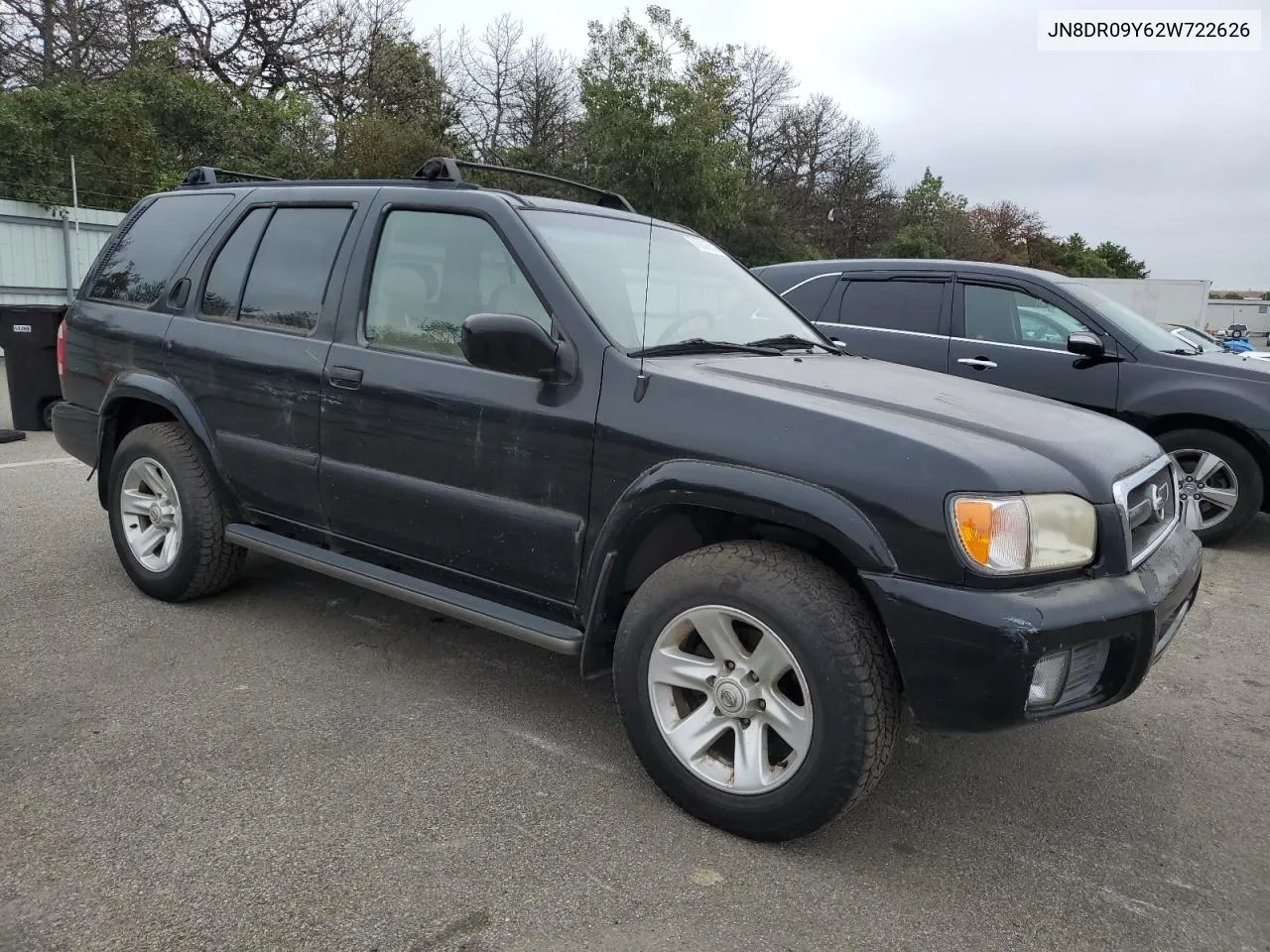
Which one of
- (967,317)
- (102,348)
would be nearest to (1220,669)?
(967,317)

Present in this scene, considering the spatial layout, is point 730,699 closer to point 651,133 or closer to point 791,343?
point 791,343

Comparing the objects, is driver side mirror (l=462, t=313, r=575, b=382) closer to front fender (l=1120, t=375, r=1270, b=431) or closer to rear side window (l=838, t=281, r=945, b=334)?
rear side window (l=838, t=281, r=945, b=334)

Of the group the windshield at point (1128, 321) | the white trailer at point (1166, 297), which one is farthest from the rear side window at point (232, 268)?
the white trailer at point (1166, 297)

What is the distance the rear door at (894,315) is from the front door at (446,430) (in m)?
4.38

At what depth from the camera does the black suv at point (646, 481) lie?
2.45 m

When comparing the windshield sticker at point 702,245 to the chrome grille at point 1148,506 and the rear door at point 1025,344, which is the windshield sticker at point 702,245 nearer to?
the chrome grille at point 1148,506

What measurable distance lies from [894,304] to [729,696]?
17.4 feet

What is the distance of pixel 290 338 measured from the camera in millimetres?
3756

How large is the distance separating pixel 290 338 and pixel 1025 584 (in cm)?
279

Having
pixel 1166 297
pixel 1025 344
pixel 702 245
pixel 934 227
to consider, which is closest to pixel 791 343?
pixel 702 245

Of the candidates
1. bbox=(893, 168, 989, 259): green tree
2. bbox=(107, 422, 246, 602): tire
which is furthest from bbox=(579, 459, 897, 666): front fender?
bbox=(893, 168, 989, 259): green tree

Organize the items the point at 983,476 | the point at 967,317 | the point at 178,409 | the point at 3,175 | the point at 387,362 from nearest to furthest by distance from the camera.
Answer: the point at 983,476
the point at 387,362
the point at 178,409
the point at 967,317
the point at 3,175

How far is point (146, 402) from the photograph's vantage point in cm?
439

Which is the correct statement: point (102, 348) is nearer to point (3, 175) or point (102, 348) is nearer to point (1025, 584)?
point (1025, 584)
